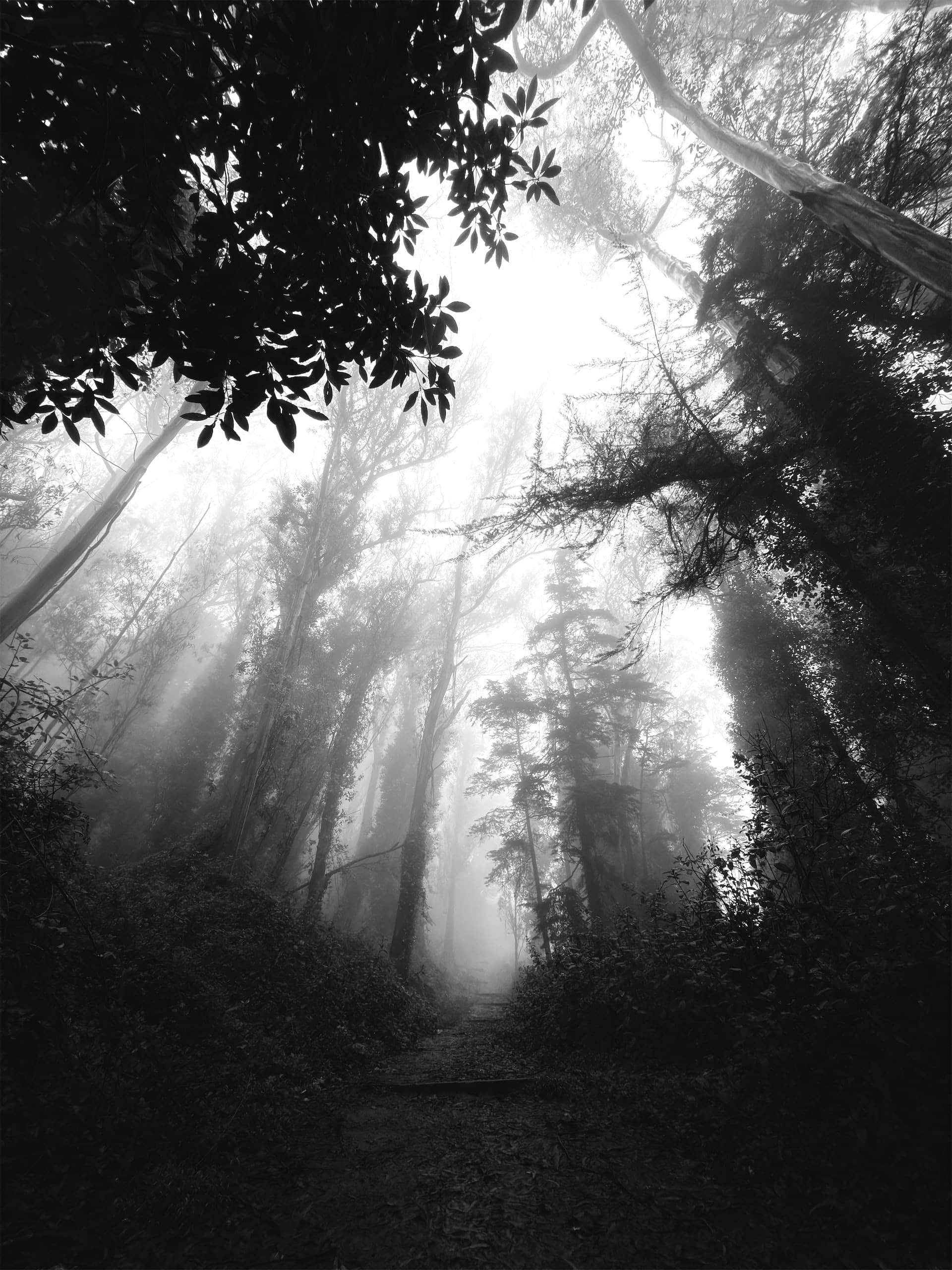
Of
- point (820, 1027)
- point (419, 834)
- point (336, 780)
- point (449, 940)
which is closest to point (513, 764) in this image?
point (419, 834)

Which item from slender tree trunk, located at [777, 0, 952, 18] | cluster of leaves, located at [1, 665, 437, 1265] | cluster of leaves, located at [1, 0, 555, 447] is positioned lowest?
cluster of leaves, located at [1, 665, 437, 1265]

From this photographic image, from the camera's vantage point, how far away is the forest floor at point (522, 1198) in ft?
7.06

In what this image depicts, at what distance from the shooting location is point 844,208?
428 cm

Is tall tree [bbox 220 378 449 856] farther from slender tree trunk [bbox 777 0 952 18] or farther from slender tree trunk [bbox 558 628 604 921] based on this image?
slender tree trunk [bbox 777 0 952 18]

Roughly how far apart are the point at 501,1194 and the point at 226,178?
231 inches

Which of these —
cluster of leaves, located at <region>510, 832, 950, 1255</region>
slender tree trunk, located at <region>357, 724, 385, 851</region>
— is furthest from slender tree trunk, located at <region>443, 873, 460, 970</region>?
cluster of leaves, located at <region>510, 832, 950, 1255</region>

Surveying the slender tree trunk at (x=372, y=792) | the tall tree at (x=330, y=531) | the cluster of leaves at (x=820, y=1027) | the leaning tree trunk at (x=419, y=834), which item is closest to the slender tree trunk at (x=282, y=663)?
the tall tree at (x=330, y=531)

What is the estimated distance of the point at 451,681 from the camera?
17.1m

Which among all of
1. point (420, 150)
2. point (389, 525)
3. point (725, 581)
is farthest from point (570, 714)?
point (420, 150)

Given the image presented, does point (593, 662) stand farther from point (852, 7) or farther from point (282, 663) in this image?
point (852, 7)

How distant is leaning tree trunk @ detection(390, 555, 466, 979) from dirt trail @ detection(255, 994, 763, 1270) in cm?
839

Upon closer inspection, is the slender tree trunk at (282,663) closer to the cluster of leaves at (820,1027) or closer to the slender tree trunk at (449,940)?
the cluster of leaves at (820,1027)

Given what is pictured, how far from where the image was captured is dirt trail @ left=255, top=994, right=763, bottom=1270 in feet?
7.28

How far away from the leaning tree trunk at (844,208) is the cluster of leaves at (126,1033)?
25.1 ft
